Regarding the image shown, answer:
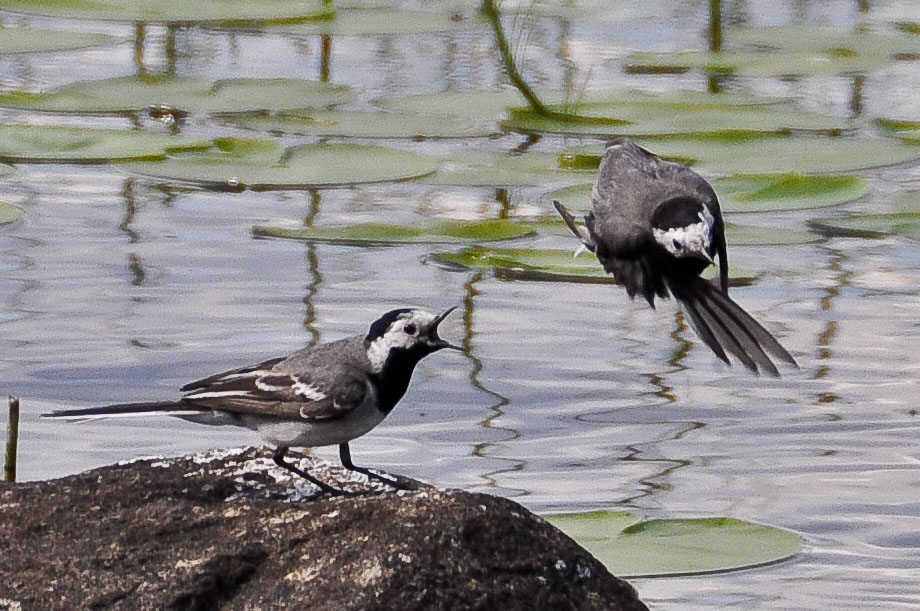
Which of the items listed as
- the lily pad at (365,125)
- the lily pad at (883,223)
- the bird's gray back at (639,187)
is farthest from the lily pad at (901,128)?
the bird's gray back at (639,187)

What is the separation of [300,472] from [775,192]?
4973 mm

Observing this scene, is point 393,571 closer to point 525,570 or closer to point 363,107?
point 525,570

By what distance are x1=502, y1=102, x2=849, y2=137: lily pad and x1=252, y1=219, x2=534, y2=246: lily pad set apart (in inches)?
67.3

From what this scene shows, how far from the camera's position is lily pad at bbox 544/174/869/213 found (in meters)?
10.1

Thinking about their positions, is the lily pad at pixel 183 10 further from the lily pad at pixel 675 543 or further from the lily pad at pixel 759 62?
the lily pad at pixel 675 543

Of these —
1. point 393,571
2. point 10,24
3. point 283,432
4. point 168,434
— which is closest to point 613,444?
point 168,434

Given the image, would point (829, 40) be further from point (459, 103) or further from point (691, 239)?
point (691, 239)

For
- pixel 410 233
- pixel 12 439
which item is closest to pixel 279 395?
pixel 12 439

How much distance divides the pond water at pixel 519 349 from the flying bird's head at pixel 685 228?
3.28 feet

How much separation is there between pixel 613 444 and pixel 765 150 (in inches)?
154

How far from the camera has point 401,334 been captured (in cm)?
570

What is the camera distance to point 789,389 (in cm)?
849

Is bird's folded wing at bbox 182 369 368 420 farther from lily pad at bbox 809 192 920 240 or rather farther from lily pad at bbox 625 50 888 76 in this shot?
lily pad at bbox 625 50 888 76

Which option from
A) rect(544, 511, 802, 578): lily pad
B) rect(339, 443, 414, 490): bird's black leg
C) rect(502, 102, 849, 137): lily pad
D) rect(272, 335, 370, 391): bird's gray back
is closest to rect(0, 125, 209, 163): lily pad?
rect(502, 102, 849, 137): lily pad
